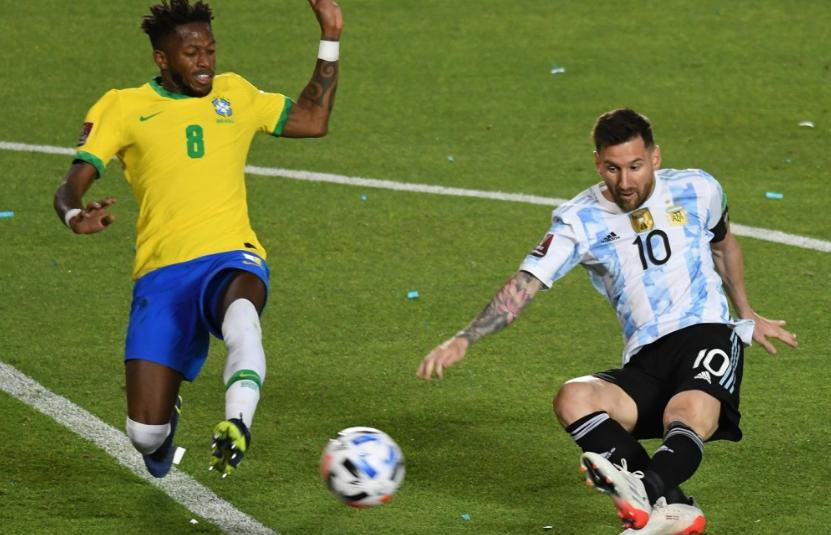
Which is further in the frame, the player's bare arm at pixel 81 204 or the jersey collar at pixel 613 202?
the jersey collar at pixel 613 202

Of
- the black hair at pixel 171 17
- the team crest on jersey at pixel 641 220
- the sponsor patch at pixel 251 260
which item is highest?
the black hair at pixel 171 17

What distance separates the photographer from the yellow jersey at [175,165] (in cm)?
669

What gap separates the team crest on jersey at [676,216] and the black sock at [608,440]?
0.81 metres

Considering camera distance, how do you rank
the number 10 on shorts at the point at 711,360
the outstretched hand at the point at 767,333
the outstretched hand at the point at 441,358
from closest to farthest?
1. the outstretched hand at the point at 441,358
2. the number 10 on shorts at the point at 711,360
3. the outstretched hand at the point at 767,333

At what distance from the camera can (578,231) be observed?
21.1 ft

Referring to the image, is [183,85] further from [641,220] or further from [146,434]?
[641,220]

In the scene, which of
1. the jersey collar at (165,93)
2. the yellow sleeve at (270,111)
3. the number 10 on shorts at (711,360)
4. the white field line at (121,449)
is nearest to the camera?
the number 10 on shorts at (711,360)

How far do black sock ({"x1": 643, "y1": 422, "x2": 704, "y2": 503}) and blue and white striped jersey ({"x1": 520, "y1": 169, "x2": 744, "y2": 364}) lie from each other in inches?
19.7

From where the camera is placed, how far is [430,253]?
9.98 meters

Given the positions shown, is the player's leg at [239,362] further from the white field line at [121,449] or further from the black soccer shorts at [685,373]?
the black soccer shorts at [685,373]

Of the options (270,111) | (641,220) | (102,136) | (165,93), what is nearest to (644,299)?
(641,220)

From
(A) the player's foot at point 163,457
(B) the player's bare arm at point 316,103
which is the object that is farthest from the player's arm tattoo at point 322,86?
(A) the player's foot at point 163,457

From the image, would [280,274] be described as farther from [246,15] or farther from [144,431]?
[246,15]

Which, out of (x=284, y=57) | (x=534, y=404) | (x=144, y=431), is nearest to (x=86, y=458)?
(x=144, y=431)
